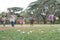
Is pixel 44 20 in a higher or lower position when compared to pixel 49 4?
lower

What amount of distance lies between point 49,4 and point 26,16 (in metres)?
6.90

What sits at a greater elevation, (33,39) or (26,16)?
(33,39)

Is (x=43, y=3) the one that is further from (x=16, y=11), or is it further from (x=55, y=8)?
(x=16, y=11)

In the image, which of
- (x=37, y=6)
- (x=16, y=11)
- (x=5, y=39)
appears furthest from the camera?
(x=16, y=11)

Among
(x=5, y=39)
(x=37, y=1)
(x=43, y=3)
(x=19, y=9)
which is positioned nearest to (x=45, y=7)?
(x=43, y=3)

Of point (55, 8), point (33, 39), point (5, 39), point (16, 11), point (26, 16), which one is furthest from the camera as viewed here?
point (16, 11)

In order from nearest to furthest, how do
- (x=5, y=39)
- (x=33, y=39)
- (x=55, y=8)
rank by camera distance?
(x=33, y=39)
(x=5, y=39)
(x=55, y=8)

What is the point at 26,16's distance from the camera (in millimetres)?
45000

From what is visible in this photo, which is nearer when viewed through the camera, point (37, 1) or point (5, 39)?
point (5, 39)

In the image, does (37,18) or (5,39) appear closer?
(5,39)

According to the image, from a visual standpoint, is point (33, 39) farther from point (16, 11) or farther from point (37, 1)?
point (16, 11)

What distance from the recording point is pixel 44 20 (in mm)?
41281

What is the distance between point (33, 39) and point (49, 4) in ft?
105

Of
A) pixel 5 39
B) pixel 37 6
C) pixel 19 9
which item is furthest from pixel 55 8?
pixel 5 39
